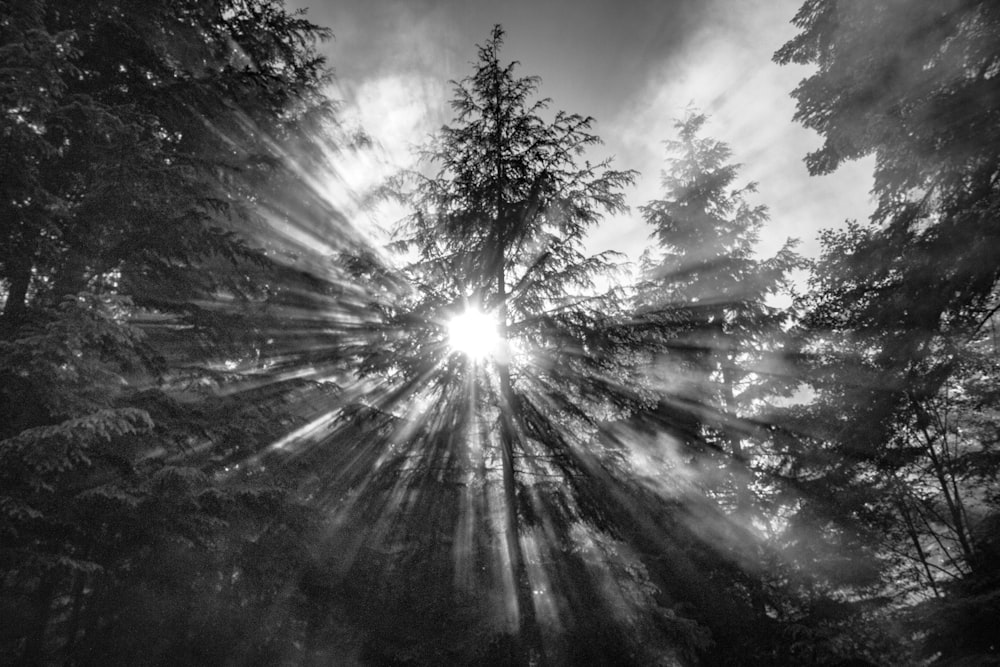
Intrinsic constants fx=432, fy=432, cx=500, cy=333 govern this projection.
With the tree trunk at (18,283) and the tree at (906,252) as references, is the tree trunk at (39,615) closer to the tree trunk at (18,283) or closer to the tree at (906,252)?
the tree trunk at (18,283)

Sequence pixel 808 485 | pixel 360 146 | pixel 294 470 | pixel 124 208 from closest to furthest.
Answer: pixel 124 208
pixel 294 470
pixel 808 485
pixel 360 146

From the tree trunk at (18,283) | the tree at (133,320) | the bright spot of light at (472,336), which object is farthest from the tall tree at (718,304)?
the tree trunk at (18,283)

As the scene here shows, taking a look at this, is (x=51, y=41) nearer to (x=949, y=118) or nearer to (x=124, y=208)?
(x=124, y=208)

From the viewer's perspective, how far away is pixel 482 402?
27.8 ft

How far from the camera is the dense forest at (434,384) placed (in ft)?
19.9

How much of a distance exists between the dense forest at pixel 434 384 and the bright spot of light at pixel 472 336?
0.05m

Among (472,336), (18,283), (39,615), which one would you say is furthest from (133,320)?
(472,336)

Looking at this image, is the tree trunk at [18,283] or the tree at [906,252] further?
the tree at [906,252]

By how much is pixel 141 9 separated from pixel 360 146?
5.57m

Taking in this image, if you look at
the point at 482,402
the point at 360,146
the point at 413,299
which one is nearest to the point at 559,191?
the point at 413,299

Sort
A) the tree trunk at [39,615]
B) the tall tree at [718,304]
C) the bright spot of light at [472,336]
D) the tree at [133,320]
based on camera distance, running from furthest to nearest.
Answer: the tall tree at [718,304]
the bright spot of light at [472,336]
the tree trunk at [39,615]
the tree at [133,320]

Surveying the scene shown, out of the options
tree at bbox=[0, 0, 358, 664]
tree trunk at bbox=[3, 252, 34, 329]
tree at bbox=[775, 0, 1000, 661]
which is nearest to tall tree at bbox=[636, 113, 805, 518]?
tree at bbox=[775, 0, 1000, 661]

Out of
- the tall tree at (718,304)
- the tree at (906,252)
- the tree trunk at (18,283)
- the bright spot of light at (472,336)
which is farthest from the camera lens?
the tall tree at (718,304)

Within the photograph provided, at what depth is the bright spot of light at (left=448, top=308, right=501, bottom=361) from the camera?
8.10 meters
